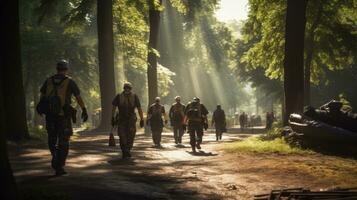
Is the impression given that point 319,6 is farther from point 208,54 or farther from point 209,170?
point 208,54

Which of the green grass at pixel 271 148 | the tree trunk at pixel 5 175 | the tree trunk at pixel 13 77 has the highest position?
the tree trunk at pixel 13 77

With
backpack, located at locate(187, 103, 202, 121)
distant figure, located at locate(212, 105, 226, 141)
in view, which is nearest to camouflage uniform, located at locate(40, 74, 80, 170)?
backpack, located at locate(187, 103, 202, 121)

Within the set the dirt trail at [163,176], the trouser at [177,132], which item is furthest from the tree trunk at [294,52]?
the dirt trail at [163,176]

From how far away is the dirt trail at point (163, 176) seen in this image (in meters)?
7.66

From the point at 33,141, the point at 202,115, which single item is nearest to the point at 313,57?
the point at 202,115

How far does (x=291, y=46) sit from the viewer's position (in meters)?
17.3

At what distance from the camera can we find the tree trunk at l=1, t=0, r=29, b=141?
1605cm

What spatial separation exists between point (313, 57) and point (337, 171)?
51.6ft

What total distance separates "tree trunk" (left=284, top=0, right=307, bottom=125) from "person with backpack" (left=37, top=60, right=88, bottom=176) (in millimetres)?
9887

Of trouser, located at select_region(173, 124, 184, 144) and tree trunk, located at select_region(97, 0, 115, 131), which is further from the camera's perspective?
tree trunk, located at select_region(97, 0, 115, 131)

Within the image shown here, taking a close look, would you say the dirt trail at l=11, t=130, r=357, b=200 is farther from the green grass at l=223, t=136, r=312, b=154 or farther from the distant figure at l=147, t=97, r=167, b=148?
the distant figure at l=147, t=97, r=167, b=148

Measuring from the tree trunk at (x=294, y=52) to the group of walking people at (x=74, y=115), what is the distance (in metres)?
3.15

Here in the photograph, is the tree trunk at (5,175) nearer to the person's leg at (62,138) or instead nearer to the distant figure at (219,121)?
the person's leg at (62,138)

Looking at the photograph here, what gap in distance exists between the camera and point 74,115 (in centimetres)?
917
